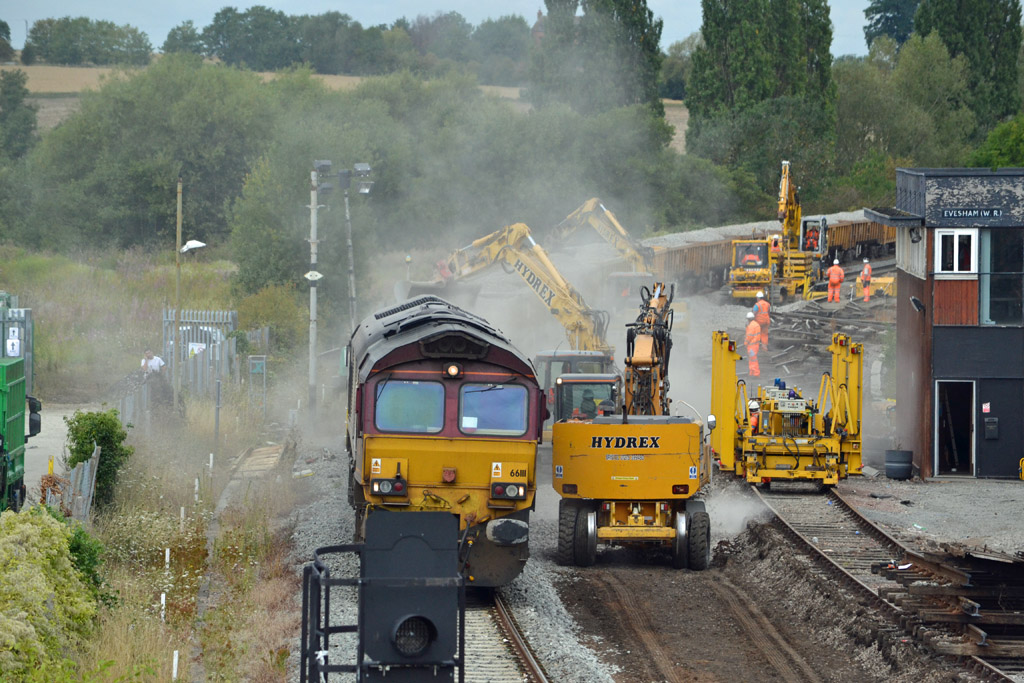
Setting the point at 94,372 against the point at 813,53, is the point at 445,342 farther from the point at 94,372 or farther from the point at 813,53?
the point at 813,53

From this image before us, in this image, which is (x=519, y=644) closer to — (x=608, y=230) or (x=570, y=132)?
(x=608, y=230)

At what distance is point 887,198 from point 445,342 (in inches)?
2665

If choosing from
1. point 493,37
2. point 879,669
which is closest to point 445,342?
point 879,669

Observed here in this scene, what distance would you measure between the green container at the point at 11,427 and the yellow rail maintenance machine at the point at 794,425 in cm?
1175

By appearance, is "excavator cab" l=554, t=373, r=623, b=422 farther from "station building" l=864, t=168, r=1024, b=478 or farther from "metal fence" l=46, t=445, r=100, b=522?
"metal fence" l=46, t=445, r=100, b=522

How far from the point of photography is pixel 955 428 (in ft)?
83.8

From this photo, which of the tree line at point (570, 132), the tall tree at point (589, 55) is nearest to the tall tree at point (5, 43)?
the tree line at point (570, 132)

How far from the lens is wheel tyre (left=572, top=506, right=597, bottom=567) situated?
16.8 m

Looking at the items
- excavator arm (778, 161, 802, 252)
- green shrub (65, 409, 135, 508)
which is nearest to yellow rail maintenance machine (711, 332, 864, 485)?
green shrub (65, 409, 135, 508)

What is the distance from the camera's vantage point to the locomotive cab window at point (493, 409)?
14.1 m

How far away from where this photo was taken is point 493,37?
163 meters

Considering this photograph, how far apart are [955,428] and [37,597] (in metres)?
20.2

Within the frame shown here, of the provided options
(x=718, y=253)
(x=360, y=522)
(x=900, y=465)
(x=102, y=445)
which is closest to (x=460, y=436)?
(x=360, y=522)

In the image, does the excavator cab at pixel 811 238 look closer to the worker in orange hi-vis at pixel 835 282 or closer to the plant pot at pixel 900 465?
the worker in orange hi-vis at pixel 835 282
